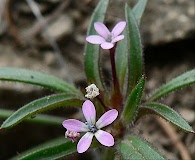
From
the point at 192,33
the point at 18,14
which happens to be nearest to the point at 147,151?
the point at 192,33

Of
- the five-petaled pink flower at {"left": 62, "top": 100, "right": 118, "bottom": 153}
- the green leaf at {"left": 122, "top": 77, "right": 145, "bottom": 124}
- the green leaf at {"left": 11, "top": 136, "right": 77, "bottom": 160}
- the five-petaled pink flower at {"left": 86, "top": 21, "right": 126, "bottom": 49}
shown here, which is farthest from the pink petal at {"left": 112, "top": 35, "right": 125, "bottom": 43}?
the green leaf at {"left": 11, "top": 136, "right": 77, "bottom": 160}

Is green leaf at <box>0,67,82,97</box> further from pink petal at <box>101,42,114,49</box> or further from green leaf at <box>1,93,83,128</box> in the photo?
pink petal at <box>101,42,114,49</box>

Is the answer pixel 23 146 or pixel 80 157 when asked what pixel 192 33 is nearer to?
pixel 80 157

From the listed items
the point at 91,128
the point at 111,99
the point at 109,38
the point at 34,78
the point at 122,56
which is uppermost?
the point at 34,78

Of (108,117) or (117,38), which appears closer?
(108,117)

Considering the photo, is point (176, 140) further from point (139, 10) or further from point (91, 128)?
point (91, 128)

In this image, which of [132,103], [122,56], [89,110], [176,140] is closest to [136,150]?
[132,103]
